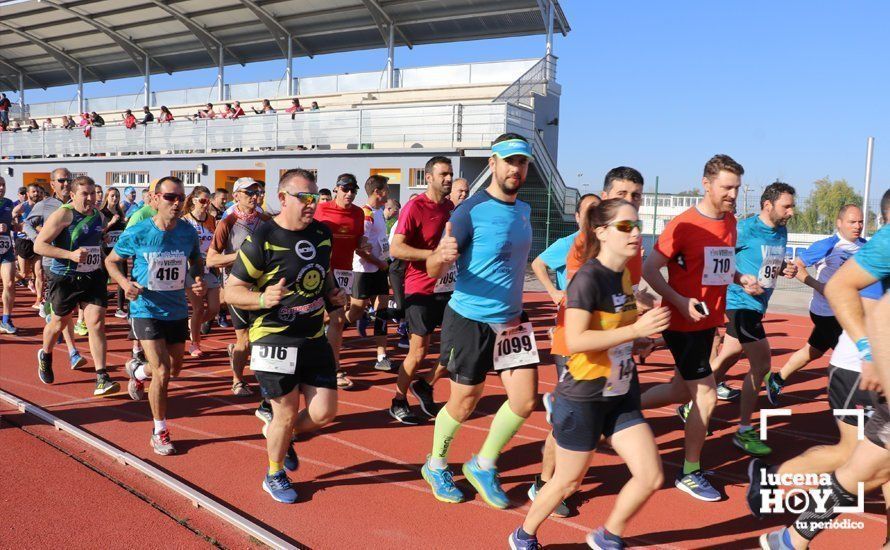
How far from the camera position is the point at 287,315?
14.4 ft

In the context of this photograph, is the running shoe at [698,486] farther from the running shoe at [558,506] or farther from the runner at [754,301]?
the runner at [754,301]

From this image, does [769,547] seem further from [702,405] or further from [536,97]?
[536,97]

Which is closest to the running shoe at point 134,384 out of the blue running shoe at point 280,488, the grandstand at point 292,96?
the blue running shoe at point 280,488

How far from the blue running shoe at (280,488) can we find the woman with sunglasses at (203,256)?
4.62 m

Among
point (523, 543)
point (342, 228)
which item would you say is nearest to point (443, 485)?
point (523, 543)

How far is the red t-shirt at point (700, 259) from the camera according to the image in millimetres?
4707

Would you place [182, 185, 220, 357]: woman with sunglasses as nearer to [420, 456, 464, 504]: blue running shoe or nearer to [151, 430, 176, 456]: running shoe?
[151, 430, 176, 456]: running shoe

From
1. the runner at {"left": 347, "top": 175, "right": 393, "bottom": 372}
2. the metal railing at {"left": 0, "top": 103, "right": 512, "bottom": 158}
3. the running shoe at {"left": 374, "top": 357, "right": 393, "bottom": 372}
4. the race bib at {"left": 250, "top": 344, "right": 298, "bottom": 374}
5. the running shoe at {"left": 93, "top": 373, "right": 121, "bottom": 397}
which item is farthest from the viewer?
the metal railing at {"left": 0, "top": 103, "right": 512, "bottom": 158}

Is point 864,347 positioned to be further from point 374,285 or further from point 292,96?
point 292,96

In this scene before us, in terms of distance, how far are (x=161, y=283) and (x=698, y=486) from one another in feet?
14.2

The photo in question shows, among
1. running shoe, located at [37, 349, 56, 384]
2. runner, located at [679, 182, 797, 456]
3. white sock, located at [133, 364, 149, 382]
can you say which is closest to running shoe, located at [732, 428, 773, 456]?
runner, located at [679, 182, 797, 456]

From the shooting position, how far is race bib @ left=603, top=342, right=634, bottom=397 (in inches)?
135

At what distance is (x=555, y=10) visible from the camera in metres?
24.6

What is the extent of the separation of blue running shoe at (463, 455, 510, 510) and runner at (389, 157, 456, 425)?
1.65 meters
